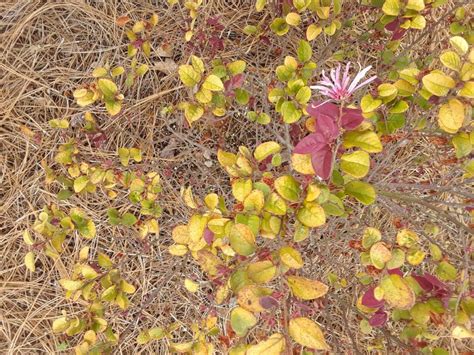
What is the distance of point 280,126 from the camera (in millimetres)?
1782

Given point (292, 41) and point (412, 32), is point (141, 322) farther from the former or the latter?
point (412, 32)

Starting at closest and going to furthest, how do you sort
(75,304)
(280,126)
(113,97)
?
1. (113,97)
2. (280,126)
3. (75,304)

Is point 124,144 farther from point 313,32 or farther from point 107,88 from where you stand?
point 313,32

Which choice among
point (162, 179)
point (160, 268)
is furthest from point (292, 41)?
point (160, 268)

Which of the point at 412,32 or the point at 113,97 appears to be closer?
the point at 113,97

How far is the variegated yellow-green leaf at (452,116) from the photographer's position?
2.87 ft

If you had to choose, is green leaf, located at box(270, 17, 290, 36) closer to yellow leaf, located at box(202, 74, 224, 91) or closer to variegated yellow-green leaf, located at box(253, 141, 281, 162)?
yellow leaf, located at box(202, 74, 224, 91)

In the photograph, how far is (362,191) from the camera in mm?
915

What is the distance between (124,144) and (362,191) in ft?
4.07

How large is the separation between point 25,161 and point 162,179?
566 millimetres

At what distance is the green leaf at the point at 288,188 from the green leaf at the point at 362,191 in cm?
13

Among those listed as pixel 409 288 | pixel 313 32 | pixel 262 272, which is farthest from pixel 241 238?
pixel 313 32

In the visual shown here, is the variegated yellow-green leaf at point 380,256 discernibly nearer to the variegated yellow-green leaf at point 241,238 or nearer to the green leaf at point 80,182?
the variegated yellow-green leaf at point 241,238

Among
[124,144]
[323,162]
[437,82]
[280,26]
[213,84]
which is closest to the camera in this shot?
[323,162]
